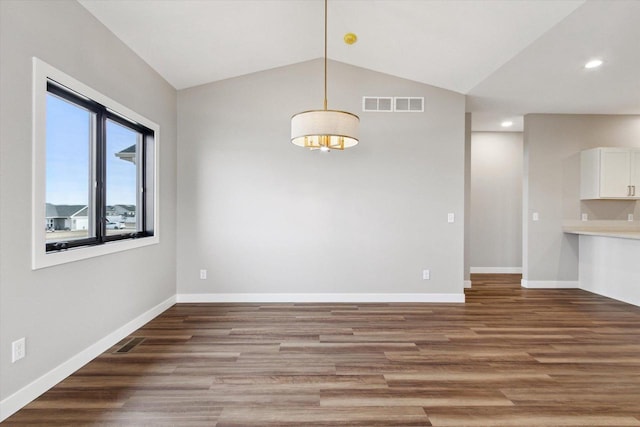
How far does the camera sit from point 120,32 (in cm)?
332

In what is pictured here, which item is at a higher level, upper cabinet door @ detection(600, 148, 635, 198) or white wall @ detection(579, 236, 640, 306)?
upper cabinet door @ detection(600, 148, 635, 198)

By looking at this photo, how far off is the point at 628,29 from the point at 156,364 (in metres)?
4.87

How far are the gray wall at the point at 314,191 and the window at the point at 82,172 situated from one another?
88cm

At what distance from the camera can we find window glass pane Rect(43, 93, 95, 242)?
2.63m

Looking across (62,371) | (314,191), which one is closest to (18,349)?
(62,371)

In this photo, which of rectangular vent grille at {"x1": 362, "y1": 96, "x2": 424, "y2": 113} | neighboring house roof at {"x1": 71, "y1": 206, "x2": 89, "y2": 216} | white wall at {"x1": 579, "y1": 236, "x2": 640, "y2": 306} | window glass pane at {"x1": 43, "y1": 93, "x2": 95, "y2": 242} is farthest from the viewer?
rectangular vent grille at {"x1": 362, "y1": 96, "x2": 424, "y2": 113}

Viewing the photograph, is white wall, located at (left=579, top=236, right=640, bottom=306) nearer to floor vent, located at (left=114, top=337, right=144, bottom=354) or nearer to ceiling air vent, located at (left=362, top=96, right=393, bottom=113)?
ceiling air vent, located at (left=362, top=96, right=393, bottom=113)

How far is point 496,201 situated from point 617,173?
201 cm

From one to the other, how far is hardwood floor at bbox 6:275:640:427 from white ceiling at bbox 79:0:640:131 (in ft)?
9.27

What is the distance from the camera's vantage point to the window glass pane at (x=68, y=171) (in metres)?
2.63

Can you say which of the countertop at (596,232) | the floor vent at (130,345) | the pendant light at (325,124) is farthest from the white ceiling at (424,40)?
the floor vent at (130,345)

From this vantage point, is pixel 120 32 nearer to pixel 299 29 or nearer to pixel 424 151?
pixel 299 29

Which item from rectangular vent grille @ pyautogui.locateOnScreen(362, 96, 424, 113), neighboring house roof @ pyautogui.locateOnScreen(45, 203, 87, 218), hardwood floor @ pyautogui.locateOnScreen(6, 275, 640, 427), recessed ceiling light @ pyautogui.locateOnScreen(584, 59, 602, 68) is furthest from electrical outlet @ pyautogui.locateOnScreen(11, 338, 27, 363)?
recessed ceiling light @ pyautogui.locateOnScreen(584, 59, 602, 68)

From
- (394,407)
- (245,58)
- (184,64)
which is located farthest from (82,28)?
(394,407)
